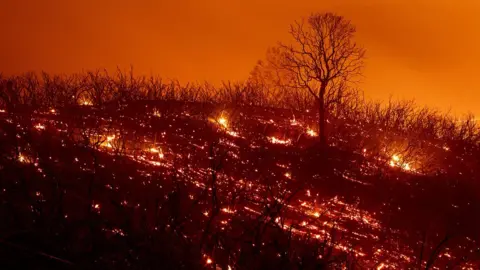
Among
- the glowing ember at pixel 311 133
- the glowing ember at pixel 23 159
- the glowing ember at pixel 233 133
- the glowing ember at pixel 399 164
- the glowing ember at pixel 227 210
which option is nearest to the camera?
the glowing ember at pixel 227 210

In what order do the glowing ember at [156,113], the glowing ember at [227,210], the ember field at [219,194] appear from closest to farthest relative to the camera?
the ember field at [219,194], the glowing ember at [227,210], the glowing ember at [156,113]

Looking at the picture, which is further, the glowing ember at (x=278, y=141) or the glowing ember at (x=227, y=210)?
the glowing ember at (x=278, y=141)


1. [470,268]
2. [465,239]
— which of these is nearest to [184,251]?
[470,268]

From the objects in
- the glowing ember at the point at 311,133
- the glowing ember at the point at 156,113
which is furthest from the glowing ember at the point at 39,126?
the glowing ember at the point at 311,133

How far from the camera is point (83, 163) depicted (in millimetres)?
6492

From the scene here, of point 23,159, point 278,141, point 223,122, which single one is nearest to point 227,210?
point 23,159

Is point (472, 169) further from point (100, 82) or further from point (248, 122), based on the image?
point (100, 82)

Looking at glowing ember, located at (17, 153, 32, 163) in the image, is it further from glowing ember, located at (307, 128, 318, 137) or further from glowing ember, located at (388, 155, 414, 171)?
glowing ember, located at (388, 155, 414, 171)

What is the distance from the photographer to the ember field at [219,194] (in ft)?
14.9

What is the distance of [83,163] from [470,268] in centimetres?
497

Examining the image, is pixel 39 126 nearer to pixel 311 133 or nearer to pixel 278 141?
pixel 278 141

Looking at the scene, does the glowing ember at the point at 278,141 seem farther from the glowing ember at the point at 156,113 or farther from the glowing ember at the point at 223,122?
the glowing ember at the point at 156,113

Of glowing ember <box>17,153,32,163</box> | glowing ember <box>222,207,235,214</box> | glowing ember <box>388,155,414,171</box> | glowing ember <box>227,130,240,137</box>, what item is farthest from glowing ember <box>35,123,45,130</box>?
→ glowing ember <box>388,155,414,171</box>

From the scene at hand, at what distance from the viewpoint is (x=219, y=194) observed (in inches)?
247
